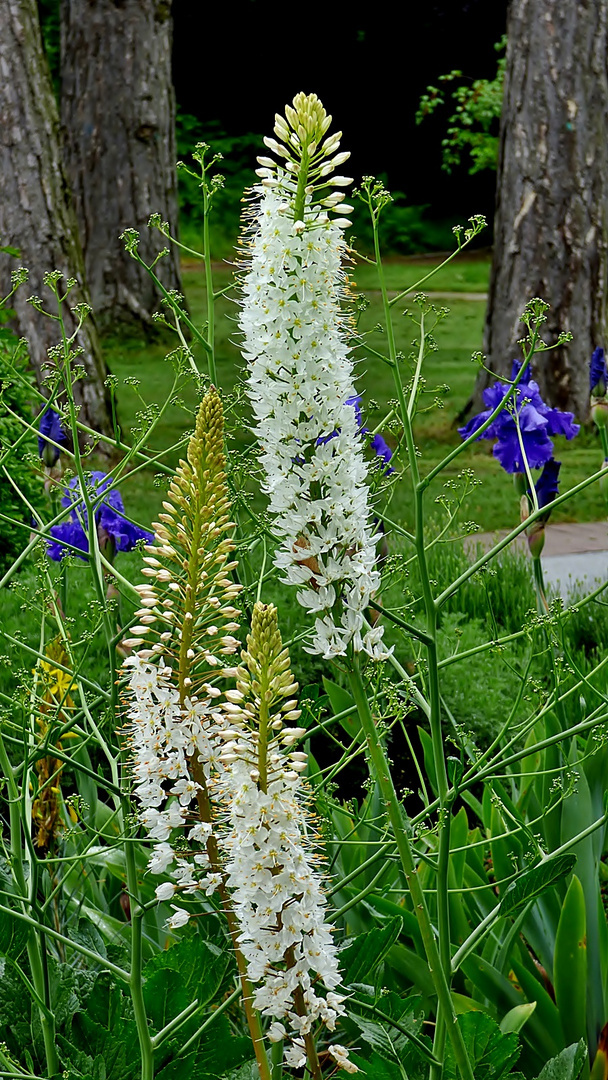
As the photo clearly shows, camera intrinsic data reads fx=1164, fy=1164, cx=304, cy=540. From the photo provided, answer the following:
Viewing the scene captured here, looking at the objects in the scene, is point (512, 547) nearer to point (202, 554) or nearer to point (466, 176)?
point (202, 554)

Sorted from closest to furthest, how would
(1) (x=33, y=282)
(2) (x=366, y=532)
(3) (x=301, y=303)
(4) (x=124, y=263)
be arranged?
1. (3) (x=301, y=303)
2. (2) (x=366, y=532)
3. (1) (x=33, y=282)
4. (4) (x=124, y=263)

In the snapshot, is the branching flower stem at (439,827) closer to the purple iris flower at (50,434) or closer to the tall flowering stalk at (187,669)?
the tall flowering stalk at (187,669)

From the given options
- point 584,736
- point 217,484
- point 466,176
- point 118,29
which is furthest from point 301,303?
point 466,176

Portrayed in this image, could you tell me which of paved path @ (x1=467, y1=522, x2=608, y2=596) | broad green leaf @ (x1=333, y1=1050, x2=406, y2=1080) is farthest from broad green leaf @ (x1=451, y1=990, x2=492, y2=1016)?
paved path @ (x1=467, y1=522, x2=608, y2=596)

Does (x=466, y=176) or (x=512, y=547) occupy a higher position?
(x=466, y=176)

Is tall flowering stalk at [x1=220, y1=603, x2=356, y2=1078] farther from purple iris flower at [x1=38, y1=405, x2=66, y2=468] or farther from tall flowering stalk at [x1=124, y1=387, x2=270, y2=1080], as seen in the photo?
purple iris flower at [x1=38, y1=405, x2=66, y2=468]

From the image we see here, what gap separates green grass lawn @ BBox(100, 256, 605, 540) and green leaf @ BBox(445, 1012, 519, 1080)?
4.14ft

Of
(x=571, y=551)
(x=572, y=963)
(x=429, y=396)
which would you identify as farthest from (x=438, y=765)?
(x=429, y=396)

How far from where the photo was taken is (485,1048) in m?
2.06

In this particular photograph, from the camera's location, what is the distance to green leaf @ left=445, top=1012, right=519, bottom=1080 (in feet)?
6.66

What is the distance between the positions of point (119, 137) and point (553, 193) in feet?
15.0

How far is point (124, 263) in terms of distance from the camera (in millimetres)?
12109

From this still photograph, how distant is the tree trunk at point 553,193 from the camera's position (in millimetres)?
9492

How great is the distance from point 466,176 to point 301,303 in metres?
25.4
